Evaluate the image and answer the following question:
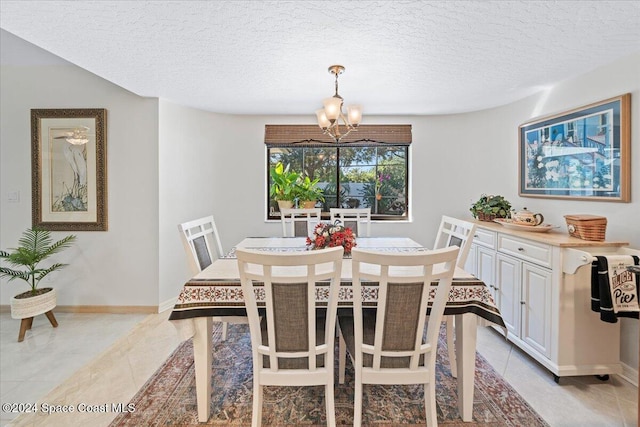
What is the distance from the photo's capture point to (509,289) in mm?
2588

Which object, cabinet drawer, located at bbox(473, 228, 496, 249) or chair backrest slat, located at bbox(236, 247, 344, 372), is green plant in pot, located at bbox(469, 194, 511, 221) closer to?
cabinet drawer, located at bbox(473, 228, 496, 249)

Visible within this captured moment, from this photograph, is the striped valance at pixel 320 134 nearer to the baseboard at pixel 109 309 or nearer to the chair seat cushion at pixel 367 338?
the baseboard at pixel 109 309

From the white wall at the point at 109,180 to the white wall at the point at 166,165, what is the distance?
0.03 ft

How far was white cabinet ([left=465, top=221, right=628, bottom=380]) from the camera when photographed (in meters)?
2.09

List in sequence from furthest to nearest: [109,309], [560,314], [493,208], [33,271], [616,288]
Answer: [109,309] < [493,208] < [33,271] < [560,314] < [616,288]

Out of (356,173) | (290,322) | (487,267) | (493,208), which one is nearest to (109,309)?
(290,322)

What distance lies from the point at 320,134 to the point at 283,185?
80 cm

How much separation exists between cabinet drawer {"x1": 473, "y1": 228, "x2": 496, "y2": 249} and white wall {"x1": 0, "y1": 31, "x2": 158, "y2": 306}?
331 centimetres

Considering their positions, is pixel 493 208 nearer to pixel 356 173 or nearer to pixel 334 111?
pixel 356 173

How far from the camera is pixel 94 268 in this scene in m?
3.29

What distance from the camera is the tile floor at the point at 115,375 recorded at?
1.81 metres

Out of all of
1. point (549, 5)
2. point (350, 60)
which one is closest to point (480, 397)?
point (549, 5)

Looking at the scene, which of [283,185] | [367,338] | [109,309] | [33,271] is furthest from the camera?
[283,185]

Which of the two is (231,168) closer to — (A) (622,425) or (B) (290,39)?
(B) (290,39)
